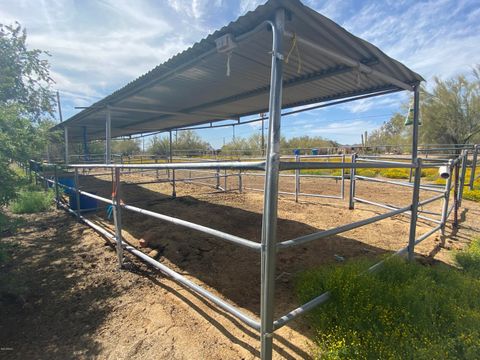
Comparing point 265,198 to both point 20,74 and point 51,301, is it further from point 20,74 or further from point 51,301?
point 20,74

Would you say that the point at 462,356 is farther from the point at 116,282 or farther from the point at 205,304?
the point at 116,282

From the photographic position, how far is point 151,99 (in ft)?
17.6

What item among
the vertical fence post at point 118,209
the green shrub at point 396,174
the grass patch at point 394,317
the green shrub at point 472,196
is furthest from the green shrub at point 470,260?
the green shrub at point 396,174

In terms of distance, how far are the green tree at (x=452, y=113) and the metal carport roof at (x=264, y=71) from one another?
65.7 feet

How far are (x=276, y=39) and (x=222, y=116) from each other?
5973 millimetres

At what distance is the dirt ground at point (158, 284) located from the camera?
1925mm

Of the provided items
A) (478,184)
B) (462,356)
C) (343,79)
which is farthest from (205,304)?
(478,184)

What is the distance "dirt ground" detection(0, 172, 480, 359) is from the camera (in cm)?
192

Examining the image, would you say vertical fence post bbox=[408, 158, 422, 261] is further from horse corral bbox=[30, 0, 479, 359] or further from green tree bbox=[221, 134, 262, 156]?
green tree bbox=[221, 134, 262, 156]

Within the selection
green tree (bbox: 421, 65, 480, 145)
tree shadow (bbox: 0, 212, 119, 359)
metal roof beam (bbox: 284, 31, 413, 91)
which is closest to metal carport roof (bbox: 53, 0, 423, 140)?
metal roof beam (bbox: 284, 31, 413, 91)

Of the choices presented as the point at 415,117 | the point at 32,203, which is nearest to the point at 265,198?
the point at 415,117

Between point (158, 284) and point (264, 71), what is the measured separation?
323 centimetres

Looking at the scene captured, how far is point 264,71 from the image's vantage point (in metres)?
3.61

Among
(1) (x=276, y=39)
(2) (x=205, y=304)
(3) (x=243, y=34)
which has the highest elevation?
(3) (x=243, y=34)
